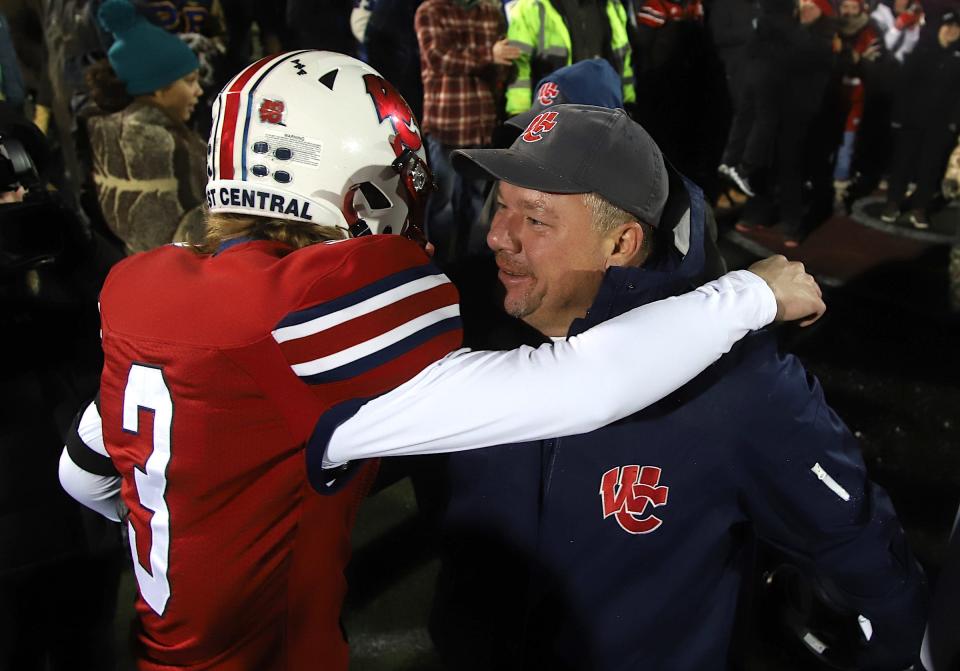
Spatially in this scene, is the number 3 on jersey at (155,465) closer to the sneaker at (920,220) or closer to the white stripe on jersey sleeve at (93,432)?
the white stripe on jersey sleeve at (93,432)

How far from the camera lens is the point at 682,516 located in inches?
66.2

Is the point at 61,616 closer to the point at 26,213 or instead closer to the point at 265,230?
the point at 26,213

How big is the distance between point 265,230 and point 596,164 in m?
0.82

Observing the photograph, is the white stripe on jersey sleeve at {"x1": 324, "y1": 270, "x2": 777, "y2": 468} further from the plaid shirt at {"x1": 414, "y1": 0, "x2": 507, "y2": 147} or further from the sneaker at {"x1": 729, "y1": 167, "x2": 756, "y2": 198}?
the sneaker at {"x1": 729, "y1": 167, "x2": 756, "y2": 198}

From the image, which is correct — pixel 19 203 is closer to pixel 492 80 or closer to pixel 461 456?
pixel 461 456

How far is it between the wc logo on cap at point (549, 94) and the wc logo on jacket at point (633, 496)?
258 centimetres

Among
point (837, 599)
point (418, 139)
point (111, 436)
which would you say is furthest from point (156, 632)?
point (837, 599)

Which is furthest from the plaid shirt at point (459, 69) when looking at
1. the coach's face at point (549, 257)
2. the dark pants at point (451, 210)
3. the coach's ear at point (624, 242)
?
Answer: the coach's ear at point (624, 242)

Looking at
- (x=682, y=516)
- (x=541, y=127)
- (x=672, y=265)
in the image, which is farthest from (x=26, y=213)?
(x=682, y=516)

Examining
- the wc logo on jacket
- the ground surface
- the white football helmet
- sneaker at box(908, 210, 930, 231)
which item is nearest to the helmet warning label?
the white football helmet

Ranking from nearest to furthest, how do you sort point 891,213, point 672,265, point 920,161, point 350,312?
1. point 350,312
2. point 672,265
3. point 920,161
4. point 891,213

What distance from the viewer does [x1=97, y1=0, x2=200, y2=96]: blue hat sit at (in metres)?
3.70

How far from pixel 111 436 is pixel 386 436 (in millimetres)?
585

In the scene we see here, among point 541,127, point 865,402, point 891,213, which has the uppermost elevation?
point 541,127
